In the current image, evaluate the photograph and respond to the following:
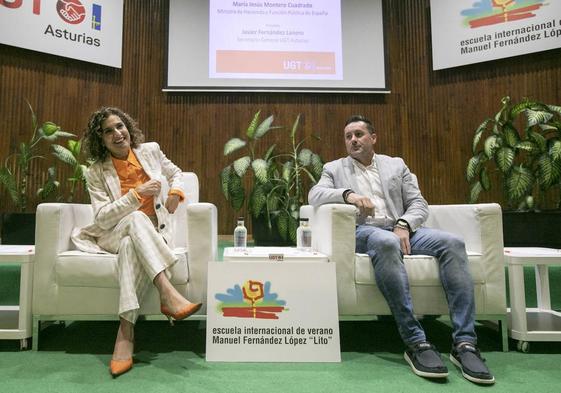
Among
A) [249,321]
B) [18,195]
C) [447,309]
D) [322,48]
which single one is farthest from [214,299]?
[322,48]

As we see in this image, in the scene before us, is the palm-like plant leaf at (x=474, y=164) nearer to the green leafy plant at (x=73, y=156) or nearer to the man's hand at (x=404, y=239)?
the man's hand at (x=404, y=239)

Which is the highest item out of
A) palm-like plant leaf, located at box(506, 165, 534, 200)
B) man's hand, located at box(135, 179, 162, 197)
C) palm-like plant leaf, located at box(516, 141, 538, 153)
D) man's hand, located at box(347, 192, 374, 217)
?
palm-like plant leaf, located at box(516, 141, 538, 153)

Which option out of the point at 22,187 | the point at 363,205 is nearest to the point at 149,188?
the point at 363,205

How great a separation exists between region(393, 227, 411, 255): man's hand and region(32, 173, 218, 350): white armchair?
2.74 feet

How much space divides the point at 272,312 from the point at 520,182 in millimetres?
2496

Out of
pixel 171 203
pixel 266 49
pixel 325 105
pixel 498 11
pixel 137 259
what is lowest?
pixel 137 259

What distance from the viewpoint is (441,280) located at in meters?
1.72

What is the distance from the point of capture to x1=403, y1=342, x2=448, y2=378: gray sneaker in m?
1.44

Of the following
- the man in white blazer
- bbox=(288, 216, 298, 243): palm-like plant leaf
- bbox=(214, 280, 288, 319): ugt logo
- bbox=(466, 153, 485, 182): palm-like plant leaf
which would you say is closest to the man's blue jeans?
the man in white blazer

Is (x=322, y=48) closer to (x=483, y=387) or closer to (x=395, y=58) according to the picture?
(x=395, y=58)

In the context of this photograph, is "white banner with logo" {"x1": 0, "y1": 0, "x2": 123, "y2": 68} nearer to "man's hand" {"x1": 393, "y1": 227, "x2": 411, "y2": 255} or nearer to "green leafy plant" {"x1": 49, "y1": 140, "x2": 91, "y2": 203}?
"green leafy plant" {"x1": 49, "y1": 140, "x2": 91, "y2": 203}

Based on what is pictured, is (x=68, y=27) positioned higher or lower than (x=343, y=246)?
higher

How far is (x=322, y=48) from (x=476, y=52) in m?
1.51

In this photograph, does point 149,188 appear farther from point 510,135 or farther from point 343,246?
point 510,135
